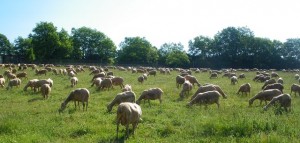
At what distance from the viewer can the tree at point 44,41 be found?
105m

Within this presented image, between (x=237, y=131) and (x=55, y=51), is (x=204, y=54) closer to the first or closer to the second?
(x=55, y=51)

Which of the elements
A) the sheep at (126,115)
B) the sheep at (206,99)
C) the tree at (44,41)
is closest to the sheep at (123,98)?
the sheep at (206,99)

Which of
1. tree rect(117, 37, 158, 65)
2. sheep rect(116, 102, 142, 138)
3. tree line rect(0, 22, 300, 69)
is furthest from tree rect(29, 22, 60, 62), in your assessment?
sheep rect(116, 102, 142, 138)

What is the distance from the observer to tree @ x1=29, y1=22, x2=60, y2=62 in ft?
345

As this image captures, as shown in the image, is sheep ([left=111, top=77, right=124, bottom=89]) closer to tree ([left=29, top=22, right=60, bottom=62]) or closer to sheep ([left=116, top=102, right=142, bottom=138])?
sheep ([left=116, top=102, right=142, bottom=138])

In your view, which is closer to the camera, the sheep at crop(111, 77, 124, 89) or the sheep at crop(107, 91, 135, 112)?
the sheep at crop(107, 91, 135, 112)

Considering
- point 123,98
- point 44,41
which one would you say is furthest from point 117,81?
point 44,41

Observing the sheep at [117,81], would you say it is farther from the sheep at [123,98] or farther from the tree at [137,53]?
the tree at [137,53]

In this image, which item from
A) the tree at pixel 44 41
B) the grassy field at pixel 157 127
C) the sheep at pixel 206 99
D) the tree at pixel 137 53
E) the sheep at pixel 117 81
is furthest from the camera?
the tree at pixel 137 53

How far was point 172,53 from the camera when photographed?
416 ft

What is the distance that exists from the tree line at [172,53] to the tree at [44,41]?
29 centimetres

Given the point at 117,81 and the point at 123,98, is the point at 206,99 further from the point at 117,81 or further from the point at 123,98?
the point at 117,81

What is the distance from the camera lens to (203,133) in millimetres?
13008

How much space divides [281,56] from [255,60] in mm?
10373
